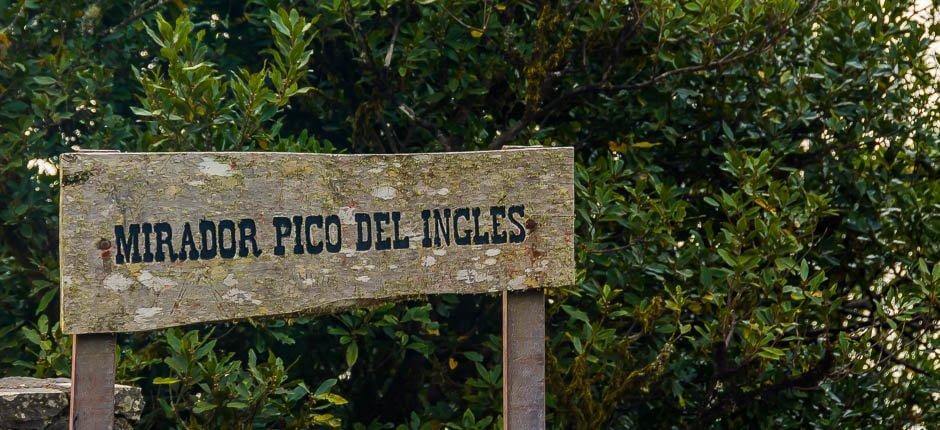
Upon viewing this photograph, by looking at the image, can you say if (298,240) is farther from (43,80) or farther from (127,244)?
(43,80)

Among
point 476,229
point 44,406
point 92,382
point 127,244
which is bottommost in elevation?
point 44,406

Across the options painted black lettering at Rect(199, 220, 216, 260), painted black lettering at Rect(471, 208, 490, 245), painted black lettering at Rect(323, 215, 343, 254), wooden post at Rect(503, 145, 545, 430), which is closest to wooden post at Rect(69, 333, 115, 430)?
painted black lettering at Rect(199, 220, 216, 260)

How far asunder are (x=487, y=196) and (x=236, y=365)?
4.87 ft

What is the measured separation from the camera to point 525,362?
4.99m

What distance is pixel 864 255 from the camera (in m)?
7.08

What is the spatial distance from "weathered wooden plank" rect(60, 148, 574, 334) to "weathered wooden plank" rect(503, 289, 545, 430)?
14 cm

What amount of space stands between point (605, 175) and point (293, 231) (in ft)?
7.49

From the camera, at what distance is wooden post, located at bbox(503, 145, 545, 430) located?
4.96m

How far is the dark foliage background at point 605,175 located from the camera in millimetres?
6086

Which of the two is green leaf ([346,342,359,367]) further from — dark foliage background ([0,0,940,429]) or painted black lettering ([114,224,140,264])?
painted black lettering ([114,224,140,264])

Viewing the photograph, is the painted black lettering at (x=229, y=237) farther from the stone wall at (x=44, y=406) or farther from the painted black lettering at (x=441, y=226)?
the stone wall at (x=44, y=406)

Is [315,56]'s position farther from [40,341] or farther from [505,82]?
[40,341]

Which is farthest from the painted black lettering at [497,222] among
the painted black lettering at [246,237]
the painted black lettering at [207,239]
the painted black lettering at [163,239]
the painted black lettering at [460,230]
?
the painted black lettering at [163,239]

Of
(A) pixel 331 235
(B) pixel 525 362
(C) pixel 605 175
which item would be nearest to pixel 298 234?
(A) pixel 331 235
